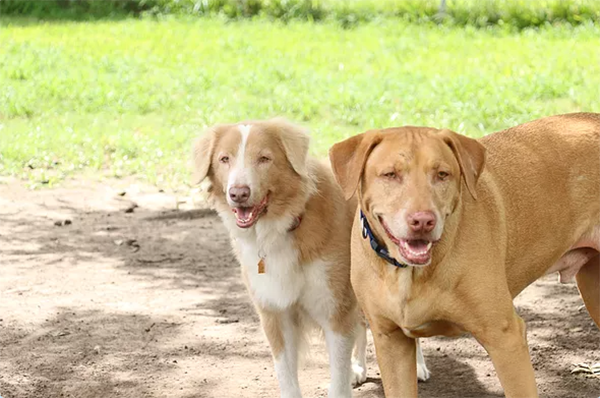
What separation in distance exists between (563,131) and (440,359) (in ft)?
6.25

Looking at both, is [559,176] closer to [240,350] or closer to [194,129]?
[240,350]

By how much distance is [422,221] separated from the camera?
4.43 meters

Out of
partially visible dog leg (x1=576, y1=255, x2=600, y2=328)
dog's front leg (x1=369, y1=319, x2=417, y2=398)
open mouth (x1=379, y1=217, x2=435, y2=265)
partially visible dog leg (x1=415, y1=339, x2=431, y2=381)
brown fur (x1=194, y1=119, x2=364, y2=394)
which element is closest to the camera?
open mouth (x1=379, y1=217, x2=435, y2=265)

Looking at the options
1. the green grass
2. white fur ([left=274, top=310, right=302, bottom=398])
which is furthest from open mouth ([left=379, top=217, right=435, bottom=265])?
the green grass

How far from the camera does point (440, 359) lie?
691cm

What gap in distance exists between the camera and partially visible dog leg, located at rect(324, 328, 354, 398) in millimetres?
5836

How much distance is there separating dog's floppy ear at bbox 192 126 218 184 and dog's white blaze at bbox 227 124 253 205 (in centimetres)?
16

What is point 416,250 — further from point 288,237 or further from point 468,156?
point 288,237

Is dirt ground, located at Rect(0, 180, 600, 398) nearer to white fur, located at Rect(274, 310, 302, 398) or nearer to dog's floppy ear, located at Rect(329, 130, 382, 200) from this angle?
white fur, located at Rect(274, 310, 302, 398)

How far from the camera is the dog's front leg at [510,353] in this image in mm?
4773

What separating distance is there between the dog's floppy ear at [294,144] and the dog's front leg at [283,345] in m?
0.73

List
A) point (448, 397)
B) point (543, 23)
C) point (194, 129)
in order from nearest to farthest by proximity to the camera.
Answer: point (448, 397) → point (194, 129) → point (543, 23)

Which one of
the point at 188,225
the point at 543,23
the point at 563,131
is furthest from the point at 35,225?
the point at 543,23

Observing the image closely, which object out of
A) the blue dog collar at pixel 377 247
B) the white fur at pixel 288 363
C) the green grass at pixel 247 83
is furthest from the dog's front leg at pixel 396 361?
the green grass at pixel 247 83
